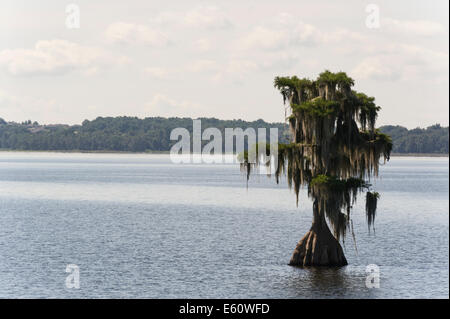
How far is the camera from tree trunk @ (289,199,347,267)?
132 feet

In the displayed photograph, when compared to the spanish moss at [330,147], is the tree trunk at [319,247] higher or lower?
lower

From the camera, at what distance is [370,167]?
1598 inches

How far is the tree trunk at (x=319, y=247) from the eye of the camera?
132 feet

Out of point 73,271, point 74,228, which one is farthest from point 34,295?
point 74,228

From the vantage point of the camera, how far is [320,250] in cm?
4066

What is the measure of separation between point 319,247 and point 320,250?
0.18 meters
